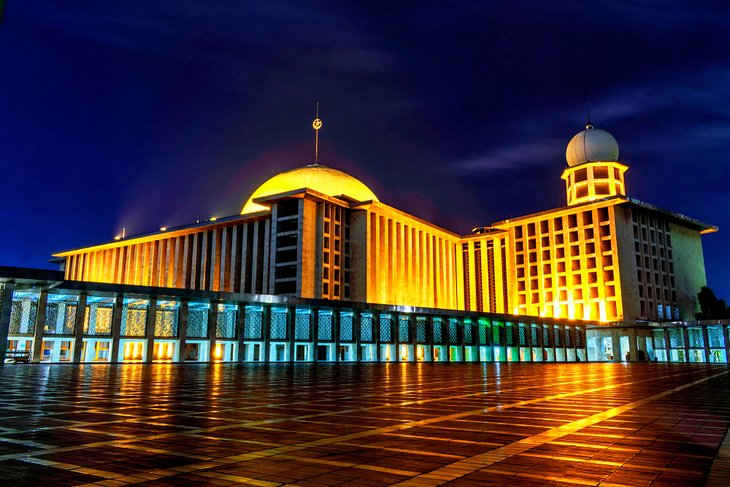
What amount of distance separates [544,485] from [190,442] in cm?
384

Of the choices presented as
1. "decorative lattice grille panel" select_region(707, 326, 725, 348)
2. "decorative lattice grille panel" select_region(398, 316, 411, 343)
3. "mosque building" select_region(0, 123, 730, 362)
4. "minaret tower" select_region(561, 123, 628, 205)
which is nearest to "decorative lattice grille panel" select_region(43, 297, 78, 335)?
"mosque building" select_region(0, 123, 730, 362)

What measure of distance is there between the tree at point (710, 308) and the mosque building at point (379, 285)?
90.3 inches

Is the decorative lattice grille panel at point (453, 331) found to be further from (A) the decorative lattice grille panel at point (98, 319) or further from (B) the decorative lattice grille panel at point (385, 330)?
(A) the decorative lattice grille panel at point (98, 319)

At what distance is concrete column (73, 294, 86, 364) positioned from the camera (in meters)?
34.1

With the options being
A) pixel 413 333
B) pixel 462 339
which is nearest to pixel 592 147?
pixel 462 339

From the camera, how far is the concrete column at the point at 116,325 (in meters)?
34.4

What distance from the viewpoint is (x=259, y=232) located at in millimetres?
72750

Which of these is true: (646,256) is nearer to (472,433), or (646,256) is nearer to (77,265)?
(472,433)

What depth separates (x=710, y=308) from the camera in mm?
83438

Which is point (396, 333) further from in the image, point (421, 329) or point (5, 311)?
point (5, 311)

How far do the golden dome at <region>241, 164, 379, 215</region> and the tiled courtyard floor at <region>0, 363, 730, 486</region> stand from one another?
68473 millimetres

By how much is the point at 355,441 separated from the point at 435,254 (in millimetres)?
80441

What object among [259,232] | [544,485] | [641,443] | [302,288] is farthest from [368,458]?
[259,232]

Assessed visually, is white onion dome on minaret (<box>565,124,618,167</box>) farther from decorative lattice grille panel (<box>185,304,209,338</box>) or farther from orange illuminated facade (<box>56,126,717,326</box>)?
decorative lattice grille panel (<box>185,304,209,338</box>)
